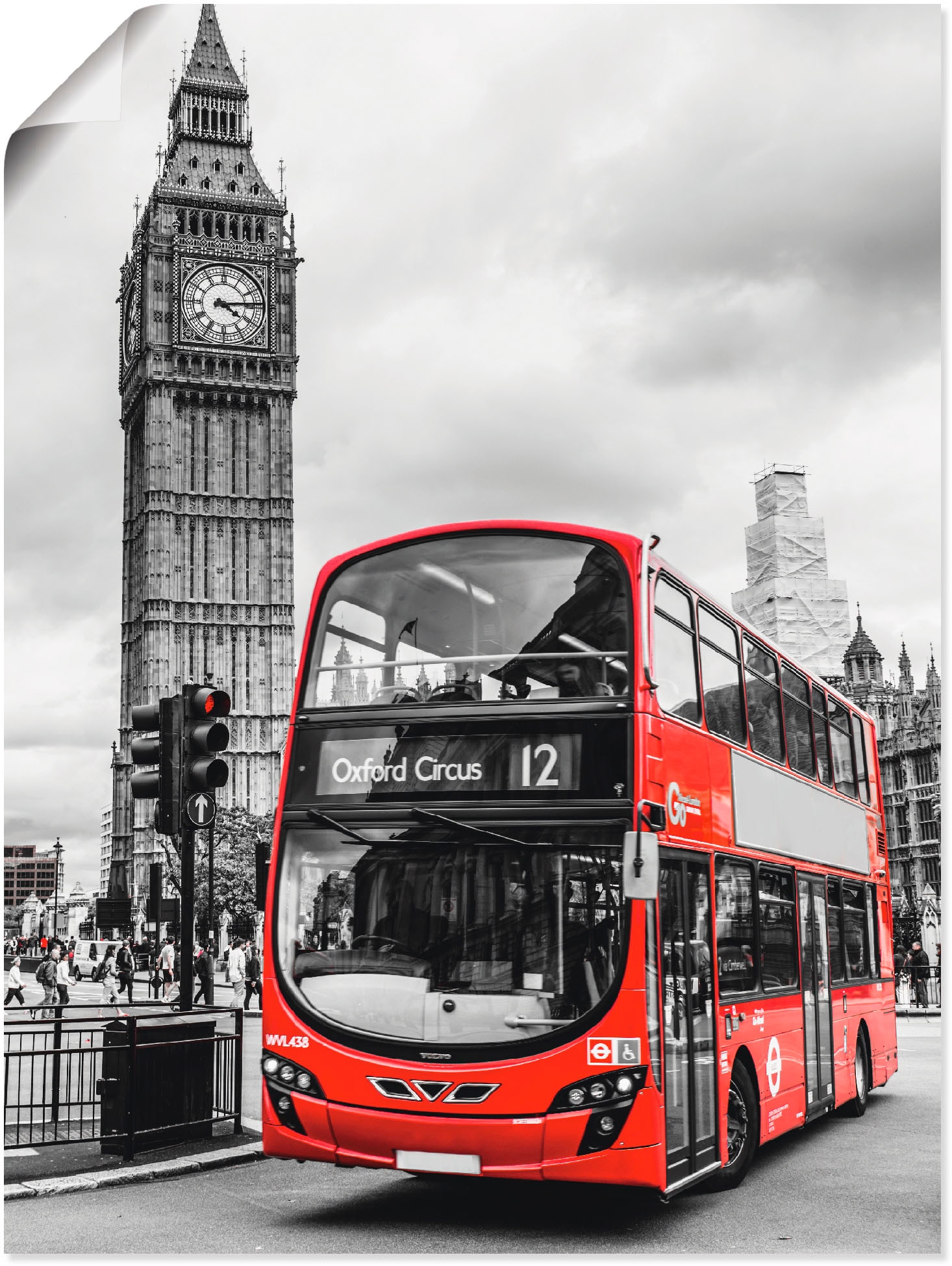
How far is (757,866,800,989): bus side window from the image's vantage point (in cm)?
958

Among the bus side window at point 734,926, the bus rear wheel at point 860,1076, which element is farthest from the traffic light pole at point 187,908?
the bus rear wheel at point 860,1076

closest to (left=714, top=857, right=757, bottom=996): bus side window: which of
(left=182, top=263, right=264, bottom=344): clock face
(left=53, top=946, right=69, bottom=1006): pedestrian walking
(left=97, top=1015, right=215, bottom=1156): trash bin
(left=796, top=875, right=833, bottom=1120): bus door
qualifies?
(left=796, top=875, right=833, bottom=1120): bus door

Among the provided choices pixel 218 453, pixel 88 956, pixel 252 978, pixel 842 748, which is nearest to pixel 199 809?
pixel 842 748

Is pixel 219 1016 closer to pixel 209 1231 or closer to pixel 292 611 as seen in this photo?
pixel 209 1231

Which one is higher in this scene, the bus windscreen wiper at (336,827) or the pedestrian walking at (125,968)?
the bus windscreen wiper at (336,827)

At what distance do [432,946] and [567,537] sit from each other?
7.82 ft

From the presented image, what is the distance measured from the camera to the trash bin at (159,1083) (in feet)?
31.5

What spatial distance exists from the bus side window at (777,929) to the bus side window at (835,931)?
1118 millimetres

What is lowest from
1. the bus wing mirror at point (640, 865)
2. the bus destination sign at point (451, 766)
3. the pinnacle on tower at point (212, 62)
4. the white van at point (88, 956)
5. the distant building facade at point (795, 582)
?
the white van at point (88, 956)

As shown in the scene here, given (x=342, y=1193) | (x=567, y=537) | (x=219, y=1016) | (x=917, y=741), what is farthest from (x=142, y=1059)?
(x=917, y=741)

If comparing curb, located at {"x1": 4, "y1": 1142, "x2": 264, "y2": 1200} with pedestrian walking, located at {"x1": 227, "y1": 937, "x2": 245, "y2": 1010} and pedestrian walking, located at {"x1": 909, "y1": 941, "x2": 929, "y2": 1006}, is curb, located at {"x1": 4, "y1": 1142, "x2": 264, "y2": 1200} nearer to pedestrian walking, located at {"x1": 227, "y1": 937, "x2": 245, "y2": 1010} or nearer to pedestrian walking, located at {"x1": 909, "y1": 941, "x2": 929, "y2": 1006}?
pedestrian walking, located at {"x1": 227, "y1": 937, "x2": 245, "y2": 1010}

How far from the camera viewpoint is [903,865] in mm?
82438

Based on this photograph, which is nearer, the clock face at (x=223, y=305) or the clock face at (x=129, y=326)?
the clock face at (x=223, y=305)

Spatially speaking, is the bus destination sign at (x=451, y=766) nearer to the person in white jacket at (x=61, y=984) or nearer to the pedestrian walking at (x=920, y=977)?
the person in white jacket at (x=61, y=984)
